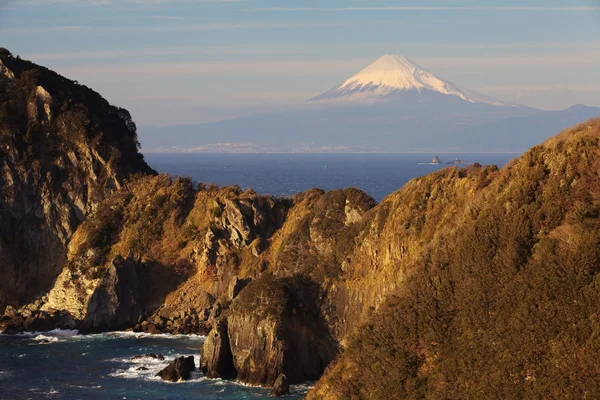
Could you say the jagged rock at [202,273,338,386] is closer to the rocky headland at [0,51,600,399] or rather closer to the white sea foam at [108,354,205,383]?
the rocky headland at [0,51,600,399]

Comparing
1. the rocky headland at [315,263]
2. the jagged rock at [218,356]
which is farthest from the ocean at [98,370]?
the rocky headland at [315,263]

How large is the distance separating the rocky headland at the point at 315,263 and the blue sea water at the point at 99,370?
6.12 feet

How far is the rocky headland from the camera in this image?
40812 mm

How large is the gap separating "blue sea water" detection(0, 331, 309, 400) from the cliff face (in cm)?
992

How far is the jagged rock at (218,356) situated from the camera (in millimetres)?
55000

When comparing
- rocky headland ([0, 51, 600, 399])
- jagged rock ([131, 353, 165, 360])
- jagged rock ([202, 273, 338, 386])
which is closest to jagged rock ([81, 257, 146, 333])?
rocky headland ([0, 51, 600, 399])

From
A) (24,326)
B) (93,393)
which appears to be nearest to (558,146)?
(93,393)

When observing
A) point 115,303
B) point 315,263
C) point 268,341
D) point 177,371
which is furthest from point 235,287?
point 177,371

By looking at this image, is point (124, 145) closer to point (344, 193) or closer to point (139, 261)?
point (139, 261)

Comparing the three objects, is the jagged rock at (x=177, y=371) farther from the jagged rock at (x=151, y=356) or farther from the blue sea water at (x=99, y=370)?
the jagged rock at (x=151, y=356)

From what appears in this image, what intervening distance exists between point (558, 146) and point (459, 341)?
1143cm

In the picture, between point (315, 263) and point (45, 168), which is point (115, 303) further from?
point (45, 168)

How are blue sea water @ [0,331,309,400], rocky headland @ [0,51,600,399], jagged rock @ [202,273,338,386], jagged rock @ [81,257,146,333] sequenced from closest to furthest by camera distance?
rocky headland @ [0,51,600,399] < blue sea water @ [0,331,309,400] < jagged rock @ [202,273,338,386] < jagged rock @ [81,257,146,333]

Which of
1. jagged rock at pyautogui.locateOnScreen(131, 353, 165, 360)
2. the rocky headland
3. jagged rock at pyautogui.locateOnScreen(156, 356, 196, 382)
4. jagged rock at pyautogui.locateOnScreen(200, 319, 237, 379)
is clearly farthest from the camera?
jagged rock at pyautogui.locateOnScreen(131, 353, 165, 360)
